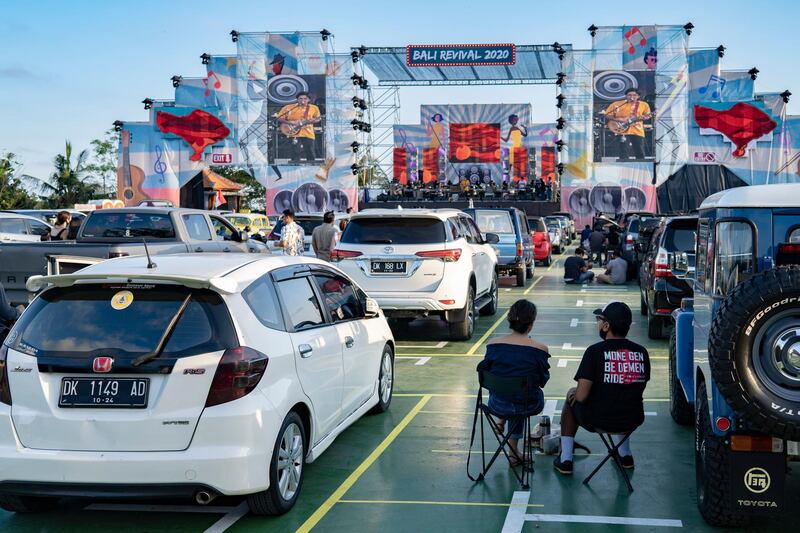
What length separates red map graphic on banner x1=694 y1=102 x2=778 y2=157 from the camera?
45.1 meters

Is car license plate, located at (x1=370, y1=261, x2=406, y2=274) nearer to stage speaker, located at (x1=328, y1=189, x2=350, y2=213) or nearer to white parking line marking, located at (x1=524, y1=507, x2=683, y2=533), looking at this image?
white parking line marking, located at (x1=524, y1=507, x2=683, y2=533)

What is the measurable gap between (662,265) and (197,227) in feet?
23.3

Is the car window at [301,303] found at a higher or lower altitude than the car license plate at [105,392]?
A: higher

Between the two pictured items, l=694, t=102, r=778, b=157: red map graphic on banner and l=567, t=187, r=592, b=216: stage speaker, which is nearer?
l=694, t=102, r=778, b=157: red map graphic on banner

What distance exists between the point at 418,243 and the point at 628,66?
Answer: 36.4 m

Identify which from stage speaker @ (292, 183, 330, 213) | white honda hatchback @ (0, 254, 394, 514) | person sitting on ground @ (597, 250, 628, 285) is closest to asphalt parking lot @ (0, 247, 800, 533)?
white honda hatchback @ (0, 254, 394, 514)

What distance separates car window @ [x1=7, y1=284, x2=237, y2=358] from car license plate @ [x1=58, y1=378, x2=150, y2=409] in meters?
0.16

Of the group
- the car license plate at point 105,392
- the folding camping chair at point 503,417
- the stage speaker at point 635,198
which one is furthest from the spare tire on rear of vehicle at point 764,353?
the stage speaker at point 635,198

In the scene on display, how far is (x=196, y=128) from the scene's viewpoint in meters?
47.6

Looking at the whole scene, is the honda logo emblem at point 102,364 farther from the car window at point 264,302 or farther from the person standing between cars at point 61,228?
the person standing between cars at point 61,228

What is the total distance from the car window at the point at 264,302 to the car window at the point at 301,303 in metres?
0.15

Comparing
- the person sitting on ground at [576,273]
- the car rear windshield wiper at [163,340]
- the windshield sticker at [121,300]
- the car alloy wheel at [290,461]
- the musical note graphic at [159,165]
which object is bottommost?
the person sitting on ground at [576,273]

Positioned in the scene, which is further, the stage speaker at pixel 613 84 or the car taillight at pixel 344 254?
the stage speaker at pixel 613 84

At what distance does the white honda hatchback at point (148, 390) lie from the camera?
5023 millimetres
